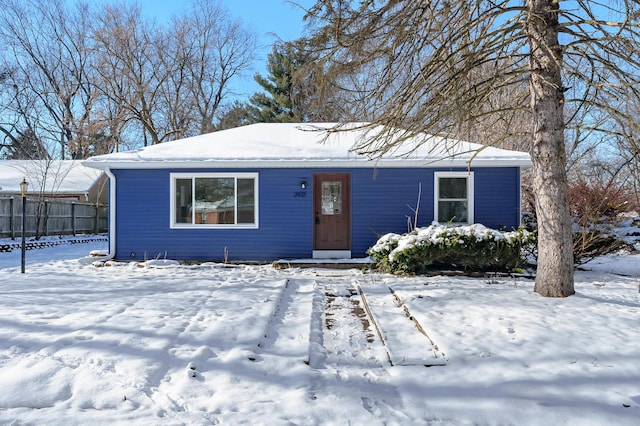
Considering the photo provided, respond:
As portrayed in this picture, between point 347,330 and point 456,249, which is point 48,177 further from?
point 347,330

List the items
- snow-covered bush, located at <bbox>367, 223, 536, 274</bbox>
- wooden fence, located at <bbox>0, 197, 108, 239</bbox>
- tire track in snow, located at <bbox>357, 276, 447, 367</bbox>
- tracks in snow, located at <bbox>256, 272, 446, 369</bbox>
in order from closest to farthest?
tire track in snow, located at <bbox>357, 276, 447, 367</bbox>
tracks in snow, located at <bbox>256, 272, 446, 369</bbox>
snow-covered bush, located at <bbox>367, 223, 536, 274</bbox>
wooden fence, located at <bbox>0, 197, 108, 239</bbox>

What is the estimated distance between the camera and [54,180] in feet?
70.2

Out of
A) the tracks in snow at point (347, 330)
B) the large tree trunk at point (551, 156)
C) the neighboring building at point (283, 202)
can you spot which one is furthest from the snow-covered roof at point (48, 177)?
the large tree trunk at point (551, 156)

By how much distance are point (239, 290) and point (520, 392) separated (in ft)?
14.4

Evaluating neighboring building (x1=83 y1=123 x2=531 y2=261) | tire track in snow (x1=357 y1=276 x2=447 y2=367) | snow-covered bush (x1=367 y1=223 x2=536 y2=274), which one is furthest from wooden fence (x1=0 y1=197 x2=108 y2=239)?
tire track in snow (x1=357 y1=276 x2=447 y2=367)

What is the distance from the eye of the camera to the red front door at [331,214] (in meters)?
9.61

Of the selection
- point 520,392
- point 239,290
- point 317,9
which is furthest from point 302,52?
point 520,392

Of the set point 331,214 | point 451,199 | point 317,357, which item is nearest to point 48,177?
point 331,214

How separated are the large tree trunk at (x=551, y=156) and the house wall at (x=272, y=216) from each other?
12.4 ft

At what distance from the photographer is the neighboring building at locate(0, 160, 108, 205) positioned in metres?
20.5

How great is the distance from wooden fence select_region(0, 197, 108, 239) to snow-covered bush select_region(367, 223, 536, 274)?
14609 millimetres

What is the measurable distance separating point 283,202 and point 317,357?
6.02 m

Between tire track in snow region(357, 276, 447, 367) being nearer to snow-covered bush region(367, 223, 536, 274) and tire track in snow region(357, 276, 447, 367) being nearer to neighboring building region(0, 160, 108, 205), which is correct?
snow-covered bush region(367, 223, 536, 274)

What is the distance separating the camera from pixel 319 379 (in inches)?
128
